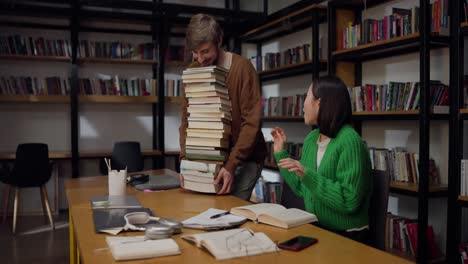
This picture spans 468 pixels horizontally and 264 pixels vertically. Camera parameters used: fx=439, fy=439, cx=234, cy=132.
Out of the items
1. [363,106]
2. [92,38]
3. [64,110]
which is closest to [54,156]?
[64,110]

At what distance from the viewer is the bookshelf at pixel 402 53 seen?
3.11 meters

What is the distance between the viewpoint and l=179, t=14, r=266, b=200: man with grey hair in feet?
6.63

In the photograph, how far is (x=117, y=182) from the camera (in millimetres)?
2035

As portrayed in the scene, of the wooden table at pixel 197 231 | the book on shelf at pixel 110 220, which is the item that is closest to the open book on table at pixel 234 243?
the wooden table at pixel 197 231

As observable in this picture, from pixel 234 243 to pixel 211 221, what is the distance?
0.27 m

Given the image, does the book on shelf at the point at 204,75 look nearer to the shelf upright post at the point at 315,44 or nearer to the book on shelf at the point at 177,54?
the shelf upright post at the point at 315,44

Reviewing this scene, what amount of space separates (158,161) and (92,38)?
187 cm

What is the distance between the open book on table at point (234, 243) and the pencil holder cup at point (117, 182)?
83 centimetres

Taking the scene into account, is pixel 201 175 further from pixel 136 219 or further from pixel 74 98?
pixel 74 98

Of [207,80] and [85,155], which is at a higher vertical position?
[207,80]

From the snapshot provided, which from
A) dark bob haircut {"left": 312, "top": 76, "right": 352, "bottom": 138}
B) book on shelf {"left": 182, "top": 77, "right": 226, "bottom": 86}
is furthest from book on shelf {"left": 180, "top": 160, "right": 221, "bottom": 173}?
dark bob haircut {"left": 312, "top": 76, "right": 352, "bottom": 138}

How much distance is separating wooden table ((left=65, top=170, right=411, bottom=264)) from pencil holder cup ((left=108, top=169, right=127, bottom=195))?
0.28 ft

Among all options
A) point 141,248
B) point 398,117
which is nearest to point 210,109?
point 141,248

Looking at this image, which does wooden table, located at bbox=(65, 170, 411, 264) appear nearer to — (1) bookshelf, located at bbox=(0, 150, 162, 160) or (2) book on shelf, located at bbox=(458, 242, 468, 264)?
(2) book on shelf, located at bbox=(458, 242, 468, 264)
